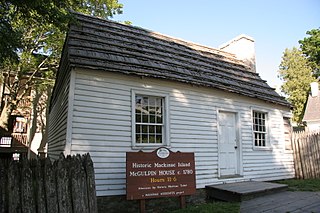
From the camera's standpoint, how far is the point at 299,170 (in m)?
11.6

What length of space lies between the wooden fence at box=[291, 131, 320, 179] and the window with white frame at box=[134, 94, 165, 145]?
7.21m

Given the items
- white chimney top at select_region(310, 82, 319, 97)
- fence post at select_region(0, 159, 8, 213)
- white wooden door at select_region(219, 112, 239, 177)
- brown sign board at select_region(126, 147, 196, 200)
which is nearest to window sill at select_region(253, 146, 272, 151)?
white wooden door at select_region(219, 112, 239, 177)

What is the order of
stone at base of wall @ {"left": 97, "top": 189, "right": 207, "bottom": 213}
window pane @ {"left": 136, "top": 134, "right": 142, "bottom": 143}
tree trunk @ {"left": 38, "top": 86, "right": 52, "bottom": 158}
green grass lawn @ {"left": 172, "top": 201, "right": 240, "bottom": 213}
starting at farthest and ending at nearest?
tree trunk @ {"left": 38, "top": 86, "right": 52, "bottom": 158}, window pane @ {"left": 136, "top": 134, "right": 142, "bottom": 143}, stone at base of wall @ {"left": 97, "top": 189, "right": 207, "bottom": 213}, green grass lawn @ {"left": 172, "top": 201, "right": 240, "bottom": 213}

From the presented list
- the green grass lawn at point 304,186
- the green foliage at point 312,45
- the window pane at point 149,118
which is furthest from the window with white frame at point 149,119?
the green foliage at point 312,45

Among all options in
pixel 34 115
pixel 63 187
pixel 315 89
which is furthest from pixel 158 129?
pixel 315 89

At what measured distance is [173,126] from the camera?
783 cm

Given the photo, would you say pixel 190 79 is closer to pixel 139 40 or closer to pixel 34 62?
pixel 139 40

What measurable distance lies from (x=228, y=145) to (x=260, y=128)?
2.17 meters

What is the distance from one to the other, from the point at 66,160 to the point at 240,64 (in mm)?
10084

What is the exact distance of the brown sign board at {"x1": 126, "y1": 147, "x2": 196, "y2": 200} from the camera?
611cm

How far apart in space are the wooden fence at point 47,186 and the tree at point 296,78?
34954mm

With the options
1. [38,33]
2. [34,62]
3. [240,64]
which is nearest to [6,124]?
[34,62]

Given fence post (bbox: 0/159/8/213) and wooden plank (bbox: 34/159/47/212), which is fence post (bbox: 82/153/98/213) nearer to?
wooden plank (bbox: 34/159/47/212)

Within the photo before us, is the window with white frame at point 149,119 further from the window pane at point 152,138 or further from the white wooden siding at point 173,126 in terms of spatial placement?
the white wooden siding at point 173,126
